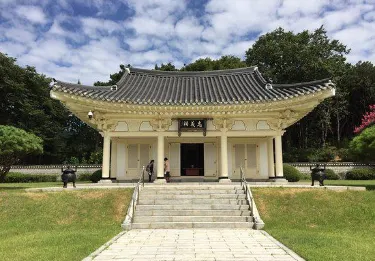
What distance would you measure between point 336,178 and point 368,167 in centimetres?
453

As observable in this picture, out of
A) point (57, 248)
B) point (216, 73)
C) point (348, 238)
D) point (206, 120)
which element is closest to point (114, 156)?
point (206, 120)

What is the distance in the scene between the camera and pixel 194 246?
803 cm

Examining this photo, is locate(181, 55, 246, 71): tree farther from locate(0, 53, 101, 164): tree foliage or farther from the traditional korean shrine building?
the traditional korean shrine building

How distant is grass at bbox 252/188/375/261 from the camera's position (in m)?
7.51

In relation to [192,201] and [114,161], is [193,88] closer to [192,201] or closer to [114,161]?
[114,161]

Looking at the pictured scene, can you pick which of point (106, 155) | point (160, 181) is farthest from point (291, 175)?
point (106, 155)

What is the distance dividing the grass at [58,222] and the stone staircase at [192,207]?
0.90m

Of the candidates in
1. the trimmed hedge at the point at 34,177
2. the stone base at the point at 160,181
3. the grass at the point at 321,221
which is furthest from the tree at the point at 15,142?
the trimmed hedge at the point at 34,177

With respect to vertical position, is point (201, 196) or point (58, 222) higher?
point (201, 196)

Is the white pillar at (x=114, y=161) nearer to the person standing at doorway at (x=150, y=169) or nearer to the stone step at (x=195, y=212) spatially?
the person standing at doorway at (x=150, y=169)

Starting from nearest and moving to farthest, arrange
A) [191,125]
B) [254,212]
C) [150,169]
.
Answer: [254,212] → [191,125] → [150,169]

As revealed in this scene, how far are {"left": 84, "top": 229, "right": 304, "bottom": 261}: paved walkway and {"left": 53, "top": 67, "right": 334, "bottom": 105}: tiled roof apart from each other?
7.14 meters

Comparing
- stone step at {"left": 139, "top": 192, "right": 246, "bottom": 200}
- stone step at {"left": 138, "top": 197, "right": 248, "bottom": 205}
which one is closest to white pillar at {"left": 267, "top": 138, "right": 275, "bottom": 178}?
stone step at {"left": 139, "top": 192, "right": 246, "bottom": 200}

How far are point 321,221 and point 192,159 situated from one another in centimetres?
879
